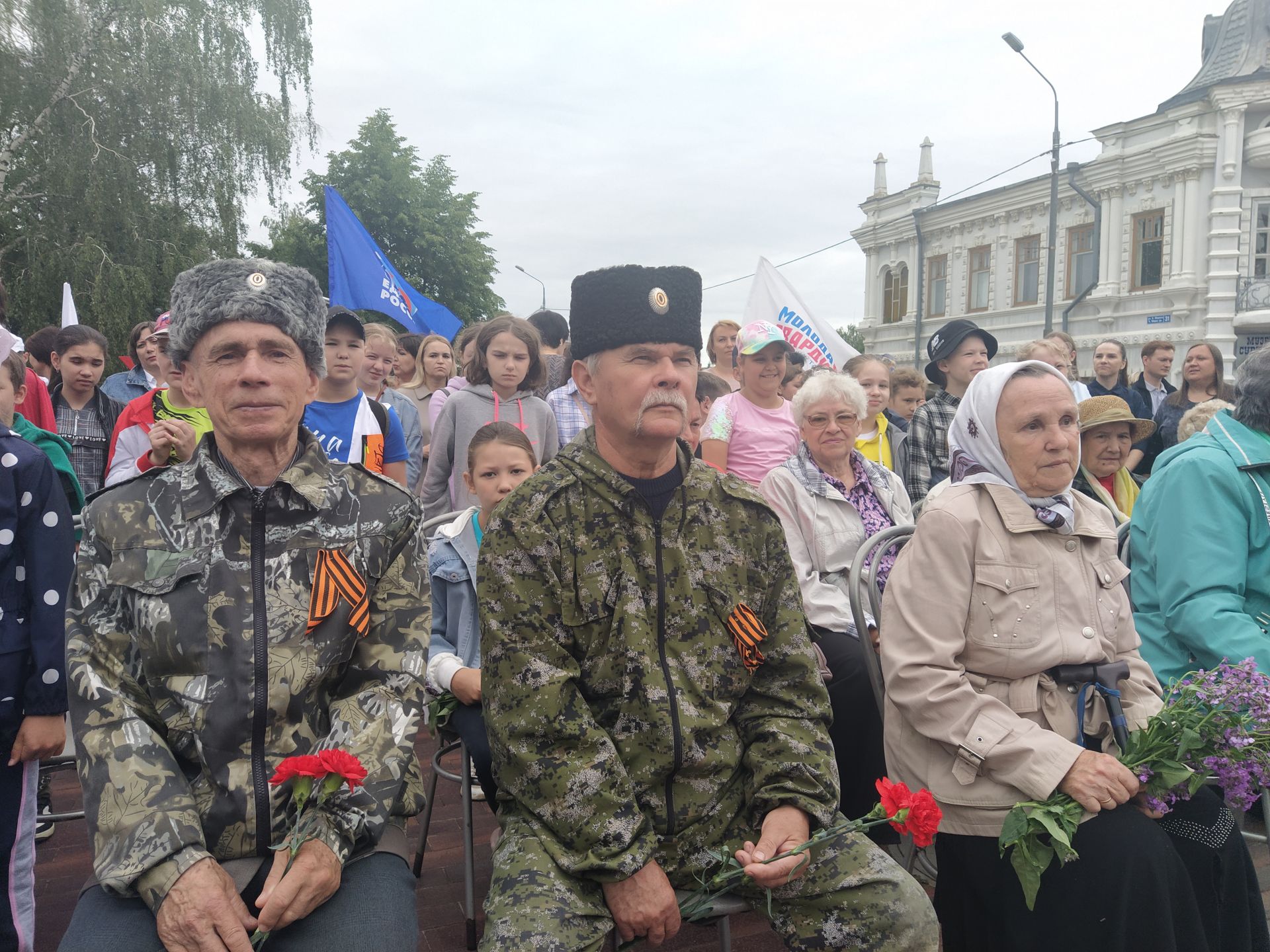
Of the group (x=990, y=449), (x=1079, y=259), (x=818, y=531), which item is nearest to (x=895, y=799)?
(x=990, y=449)

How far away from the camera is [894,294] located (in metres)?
38.3

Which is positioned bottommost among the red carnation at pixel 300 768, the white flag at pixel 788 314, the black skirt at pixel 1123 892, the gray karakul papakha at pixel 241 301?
the black skirt at pixel 1123 892

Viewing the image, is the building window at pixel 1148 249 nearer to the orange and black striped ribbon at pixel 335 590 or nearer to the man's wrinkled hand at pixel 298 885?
the orange and black striped ribbon at pixel 335 590

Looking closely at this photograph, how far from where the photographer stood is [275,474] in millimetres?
2328

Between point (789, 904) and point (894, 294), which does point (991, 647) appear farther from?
point (894, 294)

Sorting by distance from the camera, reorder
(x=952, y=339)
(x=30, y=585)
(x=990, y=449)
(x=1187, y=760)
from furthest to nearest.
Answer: (x=952, y=339) < (x=990, y=449) < (x=30, y=585) < (x=1187, y=760)

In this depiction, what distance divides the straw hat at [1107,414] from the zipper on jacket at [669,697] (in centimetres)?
298

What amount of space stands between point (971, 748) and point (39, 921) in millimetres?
3118

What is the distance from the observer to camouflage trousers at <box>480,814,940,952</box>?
80.0 inches

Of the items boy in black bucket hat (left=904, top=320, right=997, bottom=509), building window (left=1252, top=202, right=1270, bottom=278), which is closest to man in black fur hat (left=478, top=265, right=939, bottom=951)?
boy in black bucket hat (left=904, top=320, right=997, bottom=509)

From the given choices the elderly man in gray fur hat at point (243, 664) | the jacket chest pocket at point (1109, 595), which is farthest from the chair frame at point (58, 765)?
the jacket chest pocket at point (1109, 595)

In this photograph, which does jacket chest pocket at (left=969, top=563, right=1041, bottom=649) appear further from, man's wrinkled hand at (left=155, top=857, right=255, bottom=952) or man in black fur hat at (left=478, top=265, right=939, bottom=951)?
man's wrinkled hand at (left=155, top=857, right=255, bottom=952)

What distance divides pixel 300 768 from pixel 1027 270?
34376 millimetres

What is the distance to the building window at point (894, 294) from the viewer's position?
123 feet
